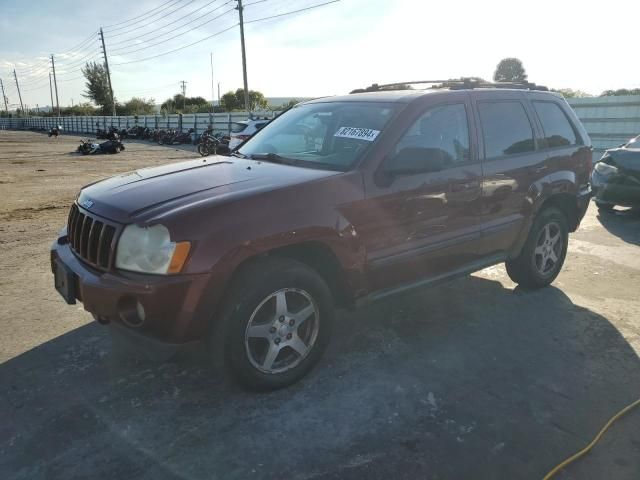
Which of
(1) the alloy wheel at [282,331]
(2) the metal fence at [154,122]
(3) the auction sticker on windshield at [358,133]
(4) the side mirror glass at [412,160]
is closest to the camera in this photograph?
(1) the alloy wheel at [282,331]

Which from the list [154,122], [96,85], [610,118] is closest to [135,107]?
[96,85]

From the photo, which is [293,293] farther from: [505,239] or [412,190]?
[505,239]

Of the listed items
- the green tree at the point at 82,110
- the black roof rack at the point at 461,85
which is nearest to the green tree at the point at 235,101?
the green tree at the point at 82,110

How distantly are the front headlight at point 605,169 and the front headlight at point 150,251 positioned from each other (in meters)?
7.53

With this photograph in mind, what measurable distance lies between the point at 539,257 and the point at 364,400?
2690 millimetres

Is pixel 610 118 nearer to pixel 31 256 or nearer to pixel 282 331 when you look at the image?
pixel 282 331

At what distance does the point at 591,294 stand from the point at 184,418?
13.0ft

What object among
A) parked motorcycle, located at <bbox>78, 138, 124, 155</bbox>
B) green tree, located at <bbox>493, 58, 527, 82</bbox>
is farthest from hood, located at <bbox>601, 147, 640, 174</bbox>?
green tree, located at <bbox>493, 58, 527, 82</bbox>

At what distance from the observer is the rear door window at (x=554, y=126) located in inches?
180

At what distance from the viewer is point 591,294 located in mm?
4738

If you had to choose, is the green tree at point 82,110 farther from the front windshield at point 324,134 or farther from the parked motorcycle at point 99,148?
the front windshield at point 324,134

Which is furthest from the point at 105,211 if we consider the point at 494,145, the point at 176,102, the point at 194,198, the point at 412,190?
the point at 176,102

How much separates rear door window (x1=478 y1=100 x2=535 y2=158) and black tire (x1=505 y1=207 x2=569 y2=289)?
29.5 inches

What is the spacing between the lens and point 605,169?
7.91 m
